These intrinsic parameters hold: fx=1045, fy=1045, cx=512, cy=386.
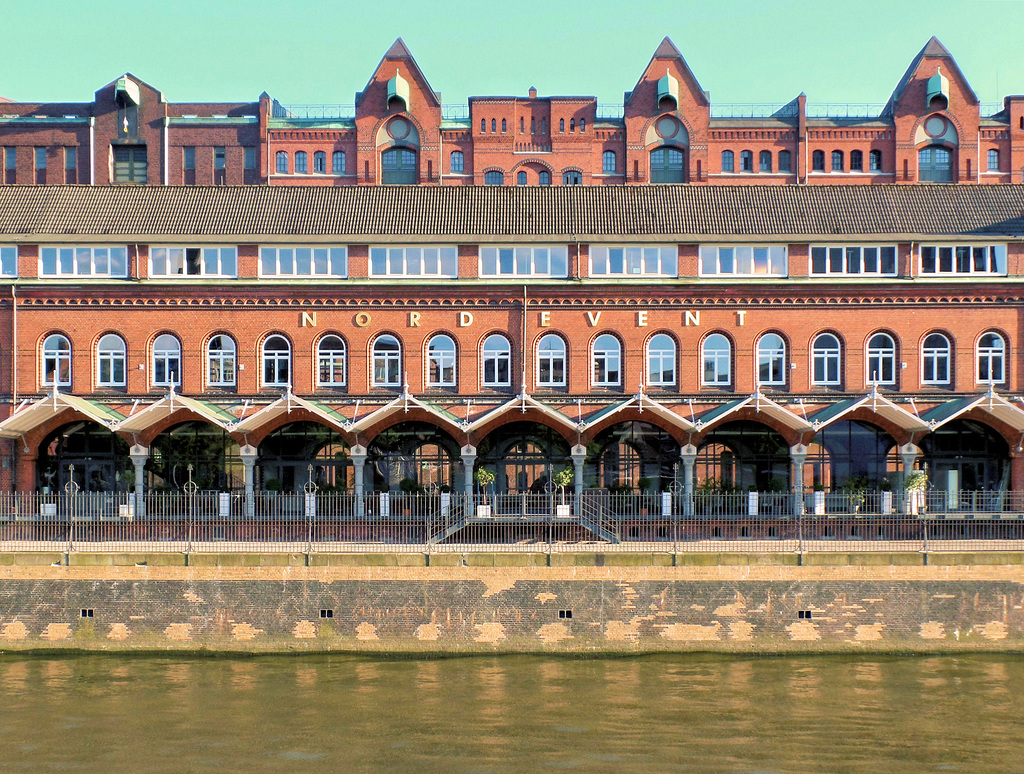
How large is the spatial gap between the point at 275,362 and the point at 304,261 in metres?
3.77

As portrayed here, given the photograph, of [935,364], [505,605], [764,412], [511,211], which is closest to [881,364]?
[935,364]

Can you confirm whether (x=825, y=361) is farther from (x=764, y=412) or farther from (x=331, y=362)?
(x=331, y=362)

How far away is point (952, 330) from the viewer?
36.8 m

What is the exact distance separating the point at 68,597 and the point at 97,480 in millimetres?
10357

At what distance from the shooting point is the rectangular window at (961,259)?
3709cm

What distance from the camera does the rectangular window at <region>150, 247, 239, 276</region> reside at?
122 ft

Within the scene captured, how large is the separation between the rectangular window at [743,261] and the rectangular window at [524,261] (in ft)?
16.7

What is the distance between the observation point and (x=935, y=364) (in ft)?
121

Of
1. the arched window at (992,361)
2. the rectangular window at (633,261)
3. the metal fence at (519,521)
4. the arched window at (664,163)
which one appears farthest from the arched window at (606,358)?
the arched window at (664,163)

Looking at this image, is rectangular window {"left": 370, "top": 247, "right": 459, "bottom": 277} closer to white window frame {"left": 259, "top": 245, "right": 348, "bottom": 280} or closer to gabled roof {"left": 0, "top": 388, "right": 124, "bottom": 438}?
white window frame {"left": 259, "top": 245, "right": 348, "bottom": 280}

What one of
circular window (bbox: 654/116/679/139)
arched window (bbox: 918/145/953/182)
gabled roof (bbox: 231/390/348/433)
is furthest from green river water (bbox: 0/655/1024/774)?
arched window (bbox: 918/145/953/182)

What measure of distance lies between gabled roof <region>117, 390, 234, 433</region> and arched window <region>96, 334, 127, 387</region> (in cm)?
262

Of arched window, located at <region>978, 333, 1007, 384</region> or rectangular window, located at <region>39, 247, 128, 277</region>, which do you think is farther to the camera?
rectangular window, located at <region>39, 247, 128, 277</region>

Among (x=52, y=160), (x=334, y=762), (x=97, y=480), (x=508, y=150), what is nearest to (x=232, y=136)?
(x=52, y=160)
